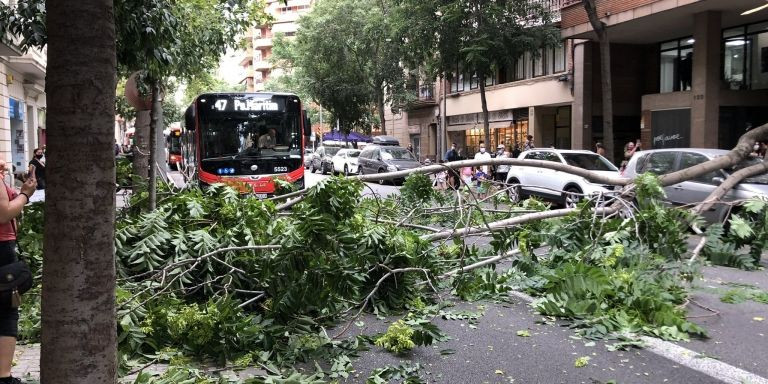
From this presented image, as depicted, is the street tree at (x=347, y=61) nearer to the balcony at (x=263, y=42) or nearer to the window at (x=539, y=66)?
the window at (x=539, y=66)

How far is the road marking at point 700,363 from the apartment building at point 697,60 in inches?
620

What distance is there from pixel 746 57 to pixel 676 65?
2.98 m

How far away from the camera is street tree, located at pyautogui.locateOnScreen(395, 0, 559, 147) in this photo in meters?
22.8

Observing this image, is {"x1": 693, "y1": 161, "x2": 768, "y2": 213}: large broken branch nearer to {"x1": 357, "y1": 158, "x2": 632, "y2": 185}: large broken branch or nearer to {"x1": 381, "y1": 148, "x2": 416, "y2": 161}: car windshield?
{"x1": 357, "y1": 158, "x2": 632, "y2": 185}: large broken branch

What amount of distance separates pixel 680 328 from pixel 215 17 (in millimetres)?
13281

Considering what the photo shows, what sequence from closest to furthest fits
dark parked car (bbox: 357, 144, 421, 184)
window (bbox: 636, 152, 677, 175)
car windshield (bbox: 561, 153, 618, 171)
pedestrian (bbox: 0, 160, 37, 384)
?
pedestrian (bbox: 0, 160, 37, 384) → window (bbox: 636, 152, 677, 175) → car windshield (bbox: 561, 153, 618, 171) → dark parked car (bbox: 357, 144, 421, 184)

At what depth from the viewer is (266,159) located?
1503 centimetres

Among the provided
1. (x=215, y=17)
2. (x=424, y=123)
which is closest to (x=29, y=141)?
(x=215, y=17)

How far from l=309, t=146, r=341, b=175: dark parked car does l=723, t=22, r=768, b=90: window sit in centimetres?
2184

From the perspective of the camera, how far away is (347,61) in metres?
38.1

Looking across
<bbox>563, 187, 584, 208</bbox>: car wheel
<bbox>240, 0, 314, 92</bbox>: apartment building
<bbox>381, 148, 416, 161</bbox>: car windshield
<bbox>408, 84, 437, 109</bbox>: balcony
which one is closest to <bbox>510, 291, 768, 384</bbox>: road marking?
<bbox>563, 187, 584, 208</bbox>: car wheel

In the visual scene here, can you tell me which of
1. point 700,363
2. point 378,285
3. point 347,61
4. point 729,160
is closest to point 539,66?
point 347,61

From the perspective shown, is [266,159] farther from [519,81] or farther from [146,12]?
[519,81]

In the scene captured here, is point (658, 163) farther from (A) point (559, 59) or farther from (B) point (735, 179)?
(A) point (559, 59)
